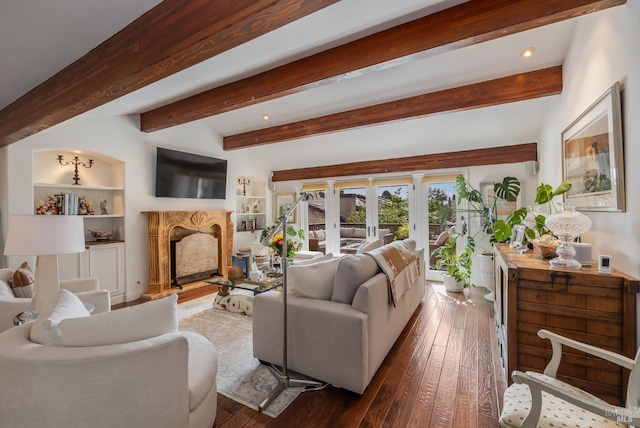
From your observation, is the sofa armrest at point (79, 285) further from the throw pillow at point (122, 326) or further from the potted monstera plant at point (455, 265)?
the potted monstera plant at point (455, 265)

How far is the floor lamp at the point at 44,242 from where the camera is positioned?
65.9 inches

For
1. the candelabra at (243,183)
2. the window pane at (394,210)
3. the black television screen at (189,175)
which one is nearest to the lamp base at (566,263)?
the window pane at (394,210)

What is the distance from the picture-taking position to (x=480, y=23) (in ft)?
6.24

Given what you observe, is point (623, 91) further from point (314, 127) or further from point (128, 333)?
point (314, 127)

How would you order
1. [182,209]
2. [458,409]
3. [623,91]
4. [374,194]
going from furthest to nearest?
[374,194] → [182,209] → [458,409] → [623,91]

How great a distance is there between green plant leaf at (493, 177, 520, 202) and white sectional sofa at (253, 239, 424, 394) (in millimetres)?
2952

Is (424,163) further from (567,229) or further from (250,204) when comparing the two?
(250,204)

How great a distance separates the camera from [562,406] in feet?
4.05

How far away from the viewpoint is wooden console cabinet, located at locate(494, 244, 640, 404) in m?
1.55

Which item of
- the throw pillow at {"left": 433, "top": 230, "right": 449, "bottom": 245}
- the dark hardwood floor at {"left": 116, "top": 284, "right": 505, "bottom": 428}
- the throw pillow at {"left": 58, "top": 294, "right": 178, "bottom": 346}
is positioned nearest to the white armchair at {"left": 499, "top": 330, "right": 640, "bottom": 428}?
the dark hardwood floor at {"left": 116, "top": 284, "right": 505, "bottom": 428}

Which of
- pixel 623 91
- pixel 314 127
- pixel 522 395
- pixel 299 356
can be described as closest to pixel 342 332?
pixel 299 356

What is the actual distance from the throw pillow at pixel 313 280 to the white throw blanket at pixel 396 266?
42 cm

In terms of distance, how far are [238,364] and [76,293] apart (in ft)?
5.16

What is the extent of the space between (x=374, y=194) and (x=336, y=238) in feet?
4.45
